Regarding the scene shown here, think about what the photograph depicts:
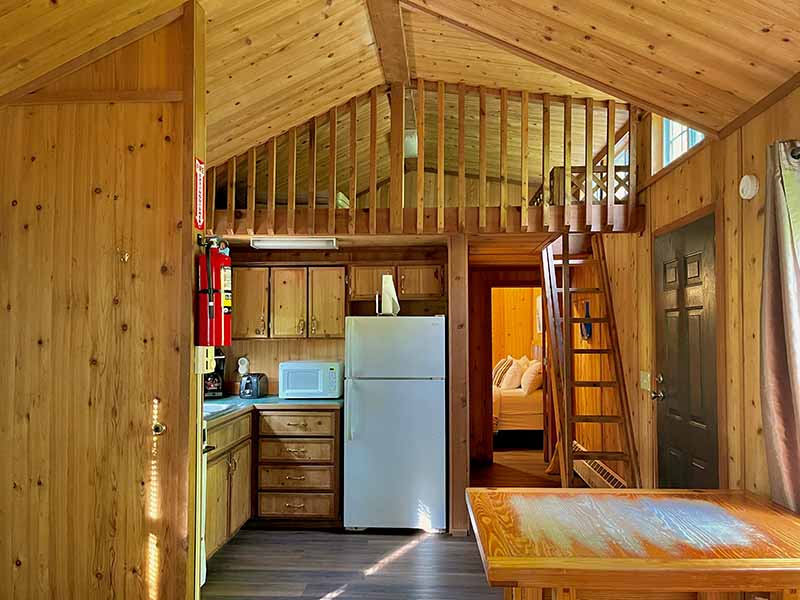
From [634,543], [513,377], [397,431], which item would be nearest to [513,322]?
[513,377]

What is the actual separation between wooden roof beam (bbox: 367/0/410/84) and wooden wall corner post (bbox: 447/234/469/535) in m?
1.20

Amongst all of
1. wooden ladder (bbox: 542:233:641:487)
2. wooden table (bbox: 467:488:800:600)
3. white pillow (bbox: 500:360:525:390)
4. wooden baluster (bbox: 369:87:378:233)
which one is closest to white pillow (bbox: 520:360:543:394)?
white pillow (bbox: 500:360:525:390)

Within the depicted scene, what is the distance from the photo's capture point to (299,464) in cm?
469

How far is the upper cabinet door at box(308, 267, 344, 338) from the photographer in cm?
521

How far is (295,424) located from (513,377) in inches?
170

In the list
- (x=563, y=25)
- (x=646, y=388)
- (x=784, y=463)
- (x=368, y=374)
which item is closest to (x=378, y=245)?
(x=368, y=374)

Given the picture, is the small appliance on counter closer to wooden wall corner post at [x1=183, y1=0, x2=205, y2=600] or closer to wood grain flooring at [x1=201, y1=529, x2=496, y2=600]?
wood grain flooring at [x1=201, y1=529, x2=496, y2=600]

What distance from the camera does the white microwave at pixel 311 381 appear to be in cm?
493

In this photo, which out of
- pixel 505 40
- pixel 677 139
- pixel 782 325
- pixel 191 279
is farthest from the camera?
pixel 677 139

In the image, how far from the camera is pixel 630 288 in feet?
14.3

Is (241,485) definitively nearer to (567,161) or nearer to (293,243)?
(293,243)

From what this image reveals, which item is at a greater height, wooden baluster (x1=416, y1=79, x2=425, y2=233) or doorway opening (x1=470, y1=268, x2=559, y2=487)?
wooden baluster (x1=416, y1=79, x2=425, y2=233)

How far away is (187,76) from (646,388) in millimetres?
3175

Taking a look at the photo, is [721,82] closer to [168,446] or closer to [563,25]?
[563,25]
